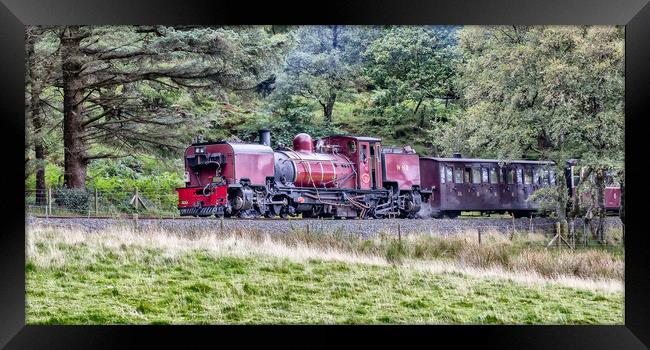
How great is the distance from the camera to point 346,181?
44.3ft

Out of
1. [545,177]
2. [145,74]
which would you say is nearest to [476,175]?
[545,177]

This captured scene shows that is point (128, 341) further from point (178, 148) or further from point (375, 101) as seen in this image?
point (375, 101)

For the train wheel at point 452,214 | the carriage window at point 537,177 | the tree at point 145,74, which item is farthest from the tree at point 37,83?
the carriage window at point 537,177

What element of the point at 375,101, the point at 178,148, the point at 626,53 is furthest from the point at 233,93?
the point at 626,53

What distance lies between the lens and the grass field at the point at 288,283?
9477mm

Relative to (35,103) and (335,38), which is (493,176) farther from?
(35,103)

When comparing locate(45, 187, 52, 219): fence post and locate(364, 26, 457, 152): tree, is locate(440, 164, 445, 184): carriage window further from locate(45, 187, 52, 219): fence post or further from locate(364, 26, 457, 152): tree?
locate(45, 187, 52, 219): fence post

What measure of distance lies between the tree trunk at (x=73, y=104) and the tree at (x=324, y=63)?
10.2 ft

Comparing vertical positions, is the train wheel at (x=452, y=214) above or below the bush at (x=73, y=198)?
below

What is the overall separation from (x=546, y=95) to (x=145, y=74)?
5.98 m

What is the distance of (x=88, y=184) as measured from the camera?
38.1ft

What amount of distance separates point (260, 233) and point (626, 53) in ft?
17.9

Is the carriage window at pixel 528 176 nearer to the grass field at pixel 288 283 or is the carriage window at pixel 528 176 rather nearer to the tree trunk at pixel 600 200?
the tree trunk at pixel 600 200

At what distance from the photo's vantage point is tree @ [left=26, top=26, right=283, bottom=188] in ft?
40.5
